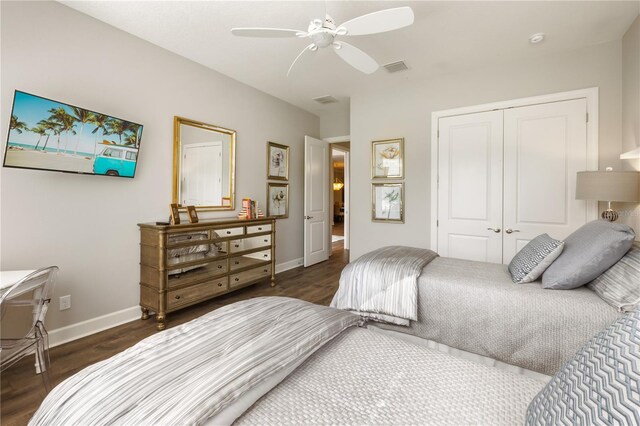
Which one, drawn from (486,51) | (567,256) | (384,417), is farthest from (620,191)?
(384,417)

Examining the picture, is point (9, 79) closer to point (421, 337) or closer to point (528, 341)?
point (421, 337)

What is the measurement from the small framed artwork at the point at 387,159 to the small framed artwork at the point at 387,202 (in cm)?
14

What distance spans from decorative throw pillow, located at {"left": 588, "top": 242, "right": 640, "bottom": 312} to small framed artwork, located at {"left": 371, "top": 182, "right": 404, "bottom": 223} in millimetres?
2427

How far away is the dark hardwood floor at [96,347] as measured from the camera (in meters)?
1.76

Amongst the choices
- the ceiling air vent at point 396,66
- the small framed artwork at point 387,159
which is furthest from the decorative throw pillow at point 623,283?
the ceiling air vent at point 396,66

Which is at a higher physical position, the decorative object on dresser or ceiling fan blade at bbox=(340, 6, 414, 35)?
ceiling fan blade at bbox=(340, 6, 414, 35)

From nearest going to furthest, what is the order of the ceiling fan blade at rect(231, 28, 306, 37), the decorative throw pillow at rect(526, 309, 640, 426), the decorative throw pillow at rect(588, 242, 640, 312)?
the decorative throw pillow at rect(526, 309, 640, 426) < the decorative throw pillow at rect(588, 242, 640, 312) < the ceiling fan blade at rect(231, 28, 306, 37)

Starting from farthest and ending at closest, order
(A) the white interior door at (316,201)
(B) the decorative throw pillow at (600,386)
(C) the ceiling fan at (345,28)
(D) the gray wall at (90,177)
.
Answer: (A) the white interior door at (316,201) → (D) the gray wall at (90,177) → (C) the ceiling fan at (345,28) → (B) the decorative throw pillow at (600,386)

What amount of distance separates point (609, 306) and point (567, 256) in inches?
14.8

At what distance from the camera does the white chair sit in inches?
61.8

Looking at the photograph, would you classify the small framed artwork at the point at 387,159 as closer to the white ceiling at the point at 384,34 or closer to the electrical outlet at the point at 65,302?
the white ceiling at the point at 384,34

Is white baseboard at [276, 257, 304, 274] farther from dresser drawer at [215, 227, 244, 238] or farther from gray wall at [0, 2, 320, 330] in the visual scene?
gray wall at [0, 2, 320, 330]

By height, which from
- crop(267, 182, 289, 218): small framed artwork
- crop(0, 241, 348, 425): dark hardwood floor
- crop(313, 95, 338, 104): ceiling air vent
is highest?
crop(313, 95, 338, 104): ceiling air vent

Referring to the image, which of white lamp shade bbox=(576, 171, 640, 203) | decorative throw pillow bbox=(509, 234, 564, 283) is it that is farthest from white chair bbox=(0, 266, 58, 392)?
white lamp shade bbox=(576, 171, 640, 203)
